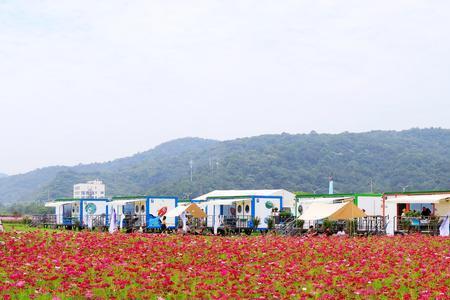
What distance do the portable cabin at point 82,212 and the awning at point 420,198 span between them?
64.1 feet

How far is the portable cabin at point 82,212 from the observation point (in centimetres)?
4538

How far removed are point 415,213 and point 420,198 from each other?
33.9 inches

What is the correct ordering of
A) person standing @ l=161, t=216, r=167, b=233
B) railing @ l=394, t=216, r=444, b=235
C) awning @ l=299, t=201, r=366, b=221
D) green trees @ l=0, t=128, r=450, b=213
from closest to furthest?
awning @ l=299, t=201, r=366, b=221
railing @ l=394, t=216, r=444, b=235
person standing @ l=161, t=216, r=167, b=233
green trees @ l=0, t=128, r=450, b=213

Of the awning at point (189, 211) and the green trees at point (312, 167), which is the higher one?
the green trees at point (312, 167)

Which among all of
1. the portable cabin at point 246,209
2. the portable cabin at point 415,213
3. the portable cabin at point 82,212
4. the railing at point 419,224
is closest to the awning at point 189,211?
the portable cabin at point 246,209

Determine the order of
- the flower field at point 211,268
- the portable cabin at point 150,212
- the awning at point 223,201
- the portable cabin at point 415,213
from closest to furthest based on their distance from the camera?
1. the flower field at point 211,268
2. the portable cabin at point 415,213
3. the awning at point 223,201
4. the portable cabin at point 150,212

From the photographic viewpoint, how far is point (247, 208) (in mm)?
39719

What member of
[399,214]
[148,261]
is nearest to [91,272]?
[148,261]

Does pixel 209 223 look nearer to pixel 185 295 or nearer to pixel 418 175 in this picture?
pixel 185 295

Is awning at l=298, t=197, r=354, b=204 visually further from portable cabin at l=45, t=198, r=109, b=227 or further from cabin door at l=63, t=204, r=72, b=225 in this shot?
cabin door at l=63, t=204, r=72, b=225

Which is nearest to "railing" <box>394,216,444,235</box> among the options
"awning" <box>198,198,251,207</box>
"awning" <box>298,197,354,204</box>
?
"awning" <box>298,197,354,204</box>

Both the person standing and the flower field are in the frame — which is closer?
the flower field

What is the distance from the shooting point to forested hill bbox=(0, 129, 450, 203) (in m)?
113

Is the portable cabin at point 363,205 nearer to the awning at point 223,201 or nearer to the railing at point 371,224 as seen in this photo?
the railing at point 371,224
